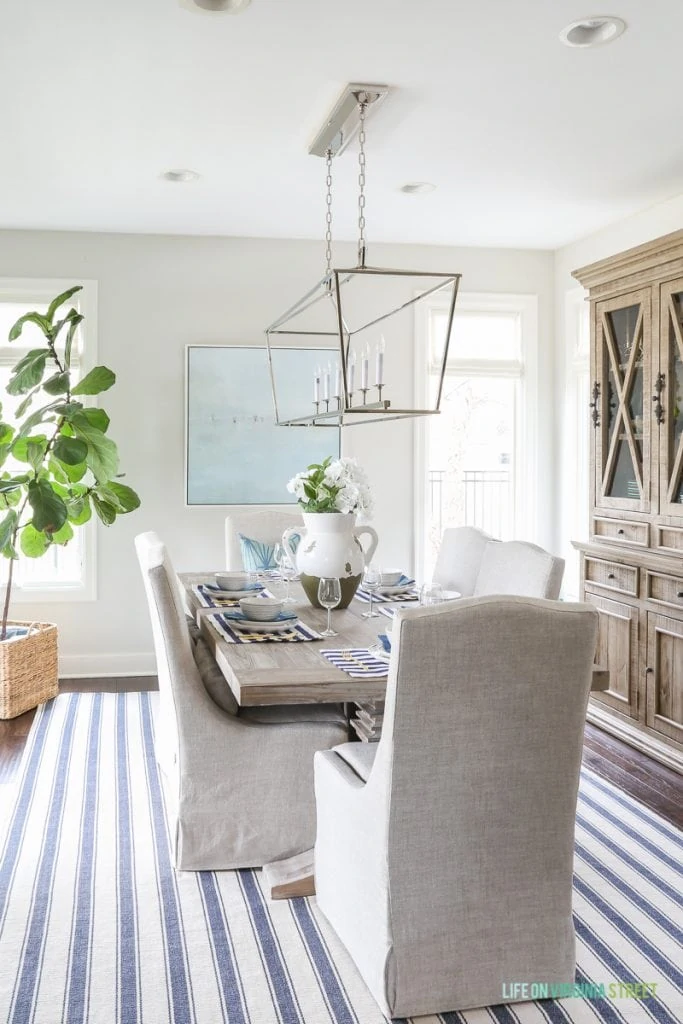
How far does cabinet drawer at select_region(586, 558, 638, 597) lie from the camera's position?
4.26 m

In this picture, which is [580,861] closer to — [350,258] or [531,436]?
[531,436]

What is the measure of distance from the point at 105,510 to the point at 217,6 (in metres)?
2.79

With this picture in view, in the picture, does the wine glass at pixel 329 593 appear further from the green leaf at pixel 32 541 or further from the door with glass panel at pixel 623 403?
the green leaf at pixel 32 541

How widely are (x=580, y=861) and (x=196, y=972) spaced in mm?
1325

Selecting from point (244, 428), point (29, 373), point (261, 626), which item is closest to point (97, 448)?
point (29, 373)

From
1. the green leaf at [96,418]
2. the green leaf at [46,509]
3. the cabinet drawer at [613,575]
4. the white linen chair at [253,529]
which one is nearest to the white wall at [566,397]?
the cabinet drawer at [613,575]

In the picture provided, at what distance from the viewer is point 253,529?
4.78m

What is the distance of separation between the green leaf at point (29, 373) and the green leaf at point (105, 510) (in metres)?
0.66

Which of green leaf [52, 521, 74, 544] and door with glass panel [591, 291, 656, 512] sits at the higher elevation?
door with glass panel [591, 291, 656, 512]

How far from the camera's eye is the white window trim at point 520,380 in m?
5.75

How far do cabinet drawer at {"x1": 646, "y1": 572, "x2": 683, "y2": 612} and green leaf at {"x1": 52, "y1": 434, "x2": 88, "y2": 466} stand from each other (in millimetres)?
2724

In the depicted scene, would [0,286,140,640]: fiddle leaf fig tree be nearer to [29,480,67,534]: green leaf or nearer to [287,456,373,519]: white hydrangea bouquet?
[29,480,67,534]: green leaf

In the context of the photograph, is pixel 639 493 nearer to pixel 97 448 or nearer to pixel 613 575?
pixel 613 575

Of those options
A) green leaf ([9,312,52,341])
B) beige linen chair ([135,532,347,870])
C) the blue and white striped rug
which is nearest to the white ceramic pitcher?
beige linen chair ([135,532,347,870])
